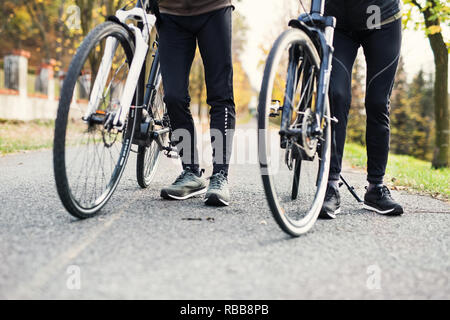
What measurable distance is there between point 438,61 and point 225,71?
25.4 ft

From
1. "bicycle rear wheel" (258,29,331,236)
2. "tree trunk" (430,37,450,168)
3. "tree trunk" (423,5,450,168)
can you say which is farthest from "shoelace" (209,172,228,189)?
"tree trunk" (430,37,450,168)

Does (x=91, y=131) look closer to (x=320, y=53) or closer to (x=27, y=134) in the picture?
(x=320, y=53)

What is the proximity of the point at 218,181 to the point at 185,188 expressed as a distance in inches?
10.5

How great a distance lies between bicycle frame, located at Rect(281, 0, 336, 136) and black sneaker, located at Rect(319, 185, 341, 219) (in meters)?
0.62

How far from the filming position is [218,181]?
331cm

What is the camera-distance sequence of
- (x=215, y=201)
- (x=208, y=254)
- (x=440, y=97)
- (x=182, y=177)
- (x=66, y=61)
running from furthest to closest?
(x=66, y=61) → (x=440, y=97) → (x=182, y=177) → (x=215, y=201) → (x=208, y=254)

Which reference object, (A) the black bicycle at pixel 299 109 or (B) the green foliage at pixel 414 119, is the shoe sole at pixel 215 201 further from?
(B) the green foliage at pixel 414 119

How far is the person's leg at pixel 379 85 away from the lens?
323 cm

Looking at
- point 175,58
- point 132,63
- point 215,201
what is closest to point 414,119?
point 175,58

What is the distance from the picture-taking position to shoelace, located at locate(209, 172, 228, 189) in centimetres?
329

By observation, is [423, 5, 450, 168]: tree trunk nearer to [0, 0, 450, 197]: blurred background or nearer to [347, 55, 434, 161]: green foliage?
[0, 0, 450, 197]: blurred background

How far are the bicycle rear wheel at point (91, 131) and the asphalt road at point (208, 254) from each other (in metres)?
0.16

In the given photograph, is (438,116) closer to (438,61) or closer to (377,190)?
(438,61)
